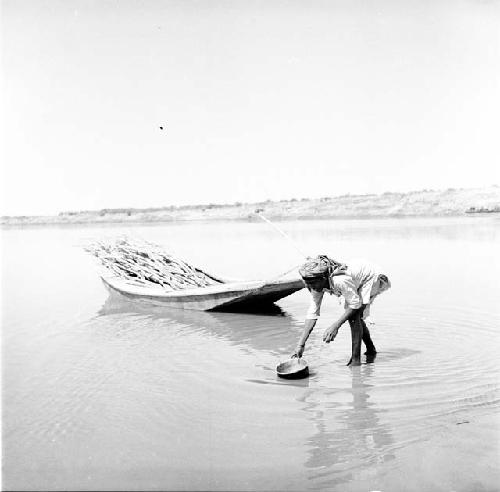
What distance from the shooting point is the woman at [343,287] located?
4.63 m

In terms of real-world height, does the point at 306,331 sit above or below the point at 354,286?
below

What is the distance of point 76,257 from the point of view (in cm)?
1764

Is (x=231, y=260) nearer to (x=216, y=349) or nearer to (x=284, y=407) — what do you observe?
(x=216, y=349)

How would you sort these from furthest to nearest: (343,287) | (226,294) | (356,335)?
(226,294)
(356,335)
(343,287)

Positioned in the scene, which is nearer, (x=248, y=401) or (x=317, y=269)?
(x=248, y=401)

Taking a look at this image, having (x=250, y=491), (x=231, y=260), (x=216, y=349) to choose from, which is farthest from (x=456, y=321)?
(x=231, y=260)

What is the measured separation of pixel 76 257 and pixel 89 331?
10684 mm

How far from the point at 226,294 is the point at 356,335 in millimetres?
3096

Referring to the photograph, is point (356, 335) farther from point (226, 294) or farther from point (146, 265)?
point (146, 265)

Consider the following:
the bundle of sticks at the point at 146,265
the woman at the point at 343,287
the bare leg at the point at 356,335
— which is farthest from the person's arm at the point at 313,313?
the bundle of sticks at the point at 146,265

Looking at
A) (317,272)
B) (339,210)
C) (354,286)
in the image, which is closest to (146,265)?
(354,286)

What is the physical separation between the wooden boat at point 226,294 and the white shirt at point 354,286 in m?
2.17

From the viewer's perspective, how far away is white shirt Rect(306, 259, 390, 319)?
477cm

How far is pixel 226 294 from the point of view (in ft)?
25.8
